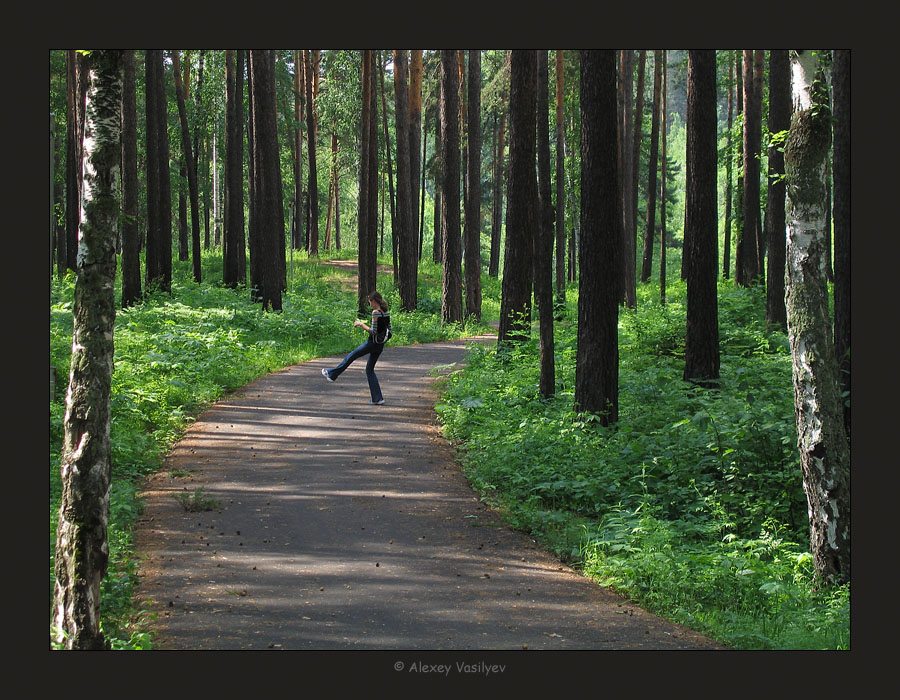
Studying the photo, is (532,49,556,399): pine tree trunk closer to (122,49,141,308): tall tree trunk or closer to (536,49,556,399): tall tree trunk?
(536,49,556,399): tall tree trunk

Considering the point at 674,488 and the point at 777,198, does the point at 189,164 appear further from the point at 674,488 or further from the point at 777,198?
the point at 674,488

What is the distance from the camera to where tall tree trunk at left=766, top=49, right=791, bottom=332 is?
16.7 m

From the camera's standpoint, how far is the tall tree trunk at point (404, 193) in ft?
86.2

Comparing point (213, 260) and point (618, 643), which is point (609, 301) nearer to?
point (618, 643)

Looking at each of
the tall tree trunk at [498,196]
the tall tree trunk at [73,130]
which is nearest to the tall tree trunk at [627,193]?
the tall tree trunk at [498,196]

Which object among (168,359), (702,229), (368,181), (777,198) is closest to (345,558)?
(168,359)

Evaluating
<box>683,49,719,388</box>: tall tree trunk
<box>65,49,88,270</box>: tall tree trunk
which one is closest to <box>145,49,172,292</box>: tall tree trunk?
<box>65,49,88,270</box>: tall tree trunk

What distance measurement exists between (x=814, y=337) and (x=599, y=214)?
201 inches

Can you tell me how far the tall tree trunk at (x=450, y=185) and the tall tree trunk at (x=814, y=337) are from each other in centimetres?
1870

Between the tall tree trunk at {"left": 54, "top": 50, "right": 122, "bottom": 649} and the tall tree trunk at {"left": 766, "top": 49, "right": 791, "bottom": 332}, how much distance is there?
46.7 feet

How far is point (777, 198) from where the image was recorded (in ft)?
57.6

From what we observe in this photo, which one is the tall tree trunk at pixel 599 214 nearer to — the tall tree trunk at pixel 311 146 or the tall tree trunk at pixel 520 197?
the tall tree trunk at pixel 520 197

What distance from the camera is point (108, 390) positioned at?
5.15 m

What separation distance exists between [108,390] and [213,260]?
36.6 metres
